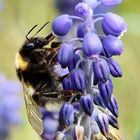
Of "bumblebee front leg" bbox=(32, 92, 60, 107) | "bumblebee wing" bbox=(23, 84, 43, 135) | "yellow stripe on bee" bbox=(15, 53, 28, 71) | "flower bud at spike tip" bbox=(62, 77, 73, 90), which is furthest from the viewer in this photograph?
"yellow stripe on bee" bbox=(15, 53, 28, 71)

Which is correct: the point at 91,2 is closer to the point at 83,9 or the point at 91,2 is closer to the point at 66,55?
the point at 83,9

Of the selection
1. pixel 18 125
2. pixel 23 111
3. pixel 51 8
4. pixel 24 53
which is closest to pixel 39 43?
pixel 24 53

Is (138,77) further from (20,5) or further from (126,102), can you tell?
(20,5)

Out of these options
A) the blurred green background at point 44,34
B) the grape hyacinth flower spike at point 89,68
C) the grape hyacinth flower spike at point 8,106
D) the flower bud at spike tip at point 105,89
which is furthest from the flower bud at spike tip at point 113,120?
the blurred green background at point 44,34

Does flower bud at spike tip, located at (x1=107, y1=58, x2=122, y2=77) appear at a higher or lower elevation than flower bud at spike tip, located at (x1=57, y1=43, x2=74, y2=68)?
lower

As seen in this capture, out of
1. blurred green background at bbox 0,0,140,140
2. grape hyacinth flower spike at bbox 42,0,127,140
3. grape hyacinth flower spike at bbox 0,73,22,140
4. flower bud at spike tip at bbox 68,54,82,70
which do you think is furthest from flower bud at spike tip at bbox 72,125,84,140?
blurred green background at bbox 0,0,140,140

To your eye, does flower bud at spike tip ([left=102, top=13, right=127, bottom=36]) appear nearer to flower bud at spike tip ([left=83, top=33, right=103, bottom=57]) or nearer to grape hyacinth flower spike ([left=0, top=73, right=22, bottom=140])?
flower bud at spike tip ([left=83, top=33, right=103, bottom=57])

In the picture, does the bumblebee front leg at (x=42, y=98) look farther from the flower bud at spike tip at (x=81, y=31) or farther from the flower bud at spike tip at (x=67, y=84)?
the flower bud at spike tip at (x=81, y=31)
